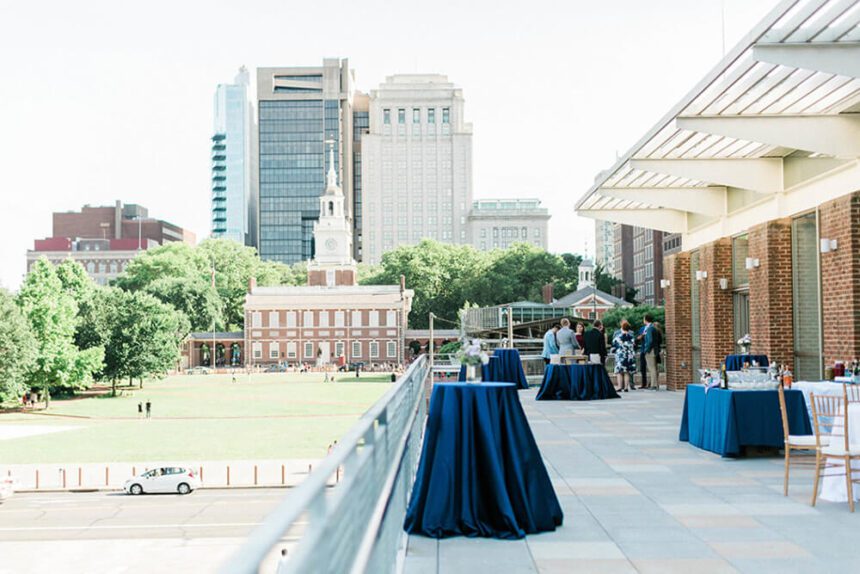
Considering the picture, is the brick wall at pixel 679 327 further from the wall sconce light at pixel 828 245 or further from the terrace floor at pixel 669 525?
the terrace floor at pixel 669 525

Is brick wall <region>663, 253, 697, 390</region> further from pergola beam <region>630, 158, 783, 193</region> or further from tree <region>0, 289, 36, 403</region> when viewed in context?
tree <region>0, 289, 36, 403</region>

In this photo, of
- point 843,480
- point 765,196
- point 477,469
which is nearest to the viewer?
point 477,469

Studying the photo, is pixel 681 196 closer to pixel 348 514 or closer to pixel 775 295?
pixel 775 295

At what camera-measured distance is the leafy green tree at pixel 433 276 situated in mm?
104375

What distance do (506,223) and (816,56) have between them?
161m

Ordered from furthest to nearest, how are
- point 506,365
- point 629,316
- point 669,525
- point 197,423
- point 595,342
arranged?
1. point 629,316
2. point 197,423
3. point 595,342
4. point 506,365
5. point 669,525

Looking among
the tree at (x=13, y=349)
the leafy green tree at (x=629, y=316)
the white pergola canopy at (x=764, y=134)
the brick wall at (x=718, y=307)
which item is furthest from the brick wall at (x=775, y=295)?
the tree at (x=13, y=349)

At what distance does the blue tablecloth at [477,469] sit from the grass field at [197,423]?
28.0 m

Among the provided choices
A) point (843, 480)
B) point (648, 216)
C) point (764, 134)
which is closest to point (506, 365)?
point (764, 134)

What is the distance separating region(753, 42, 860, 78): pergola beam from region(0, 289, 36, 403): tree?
44.5 metres

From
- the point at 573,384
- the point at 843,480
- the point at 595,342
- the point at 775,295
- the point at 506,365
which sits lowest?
the point at 843,480

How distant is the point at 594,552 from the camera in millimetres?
6062

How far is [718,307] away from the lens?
20031mm

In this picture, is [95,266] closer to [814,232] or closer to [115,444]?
[115,444]
